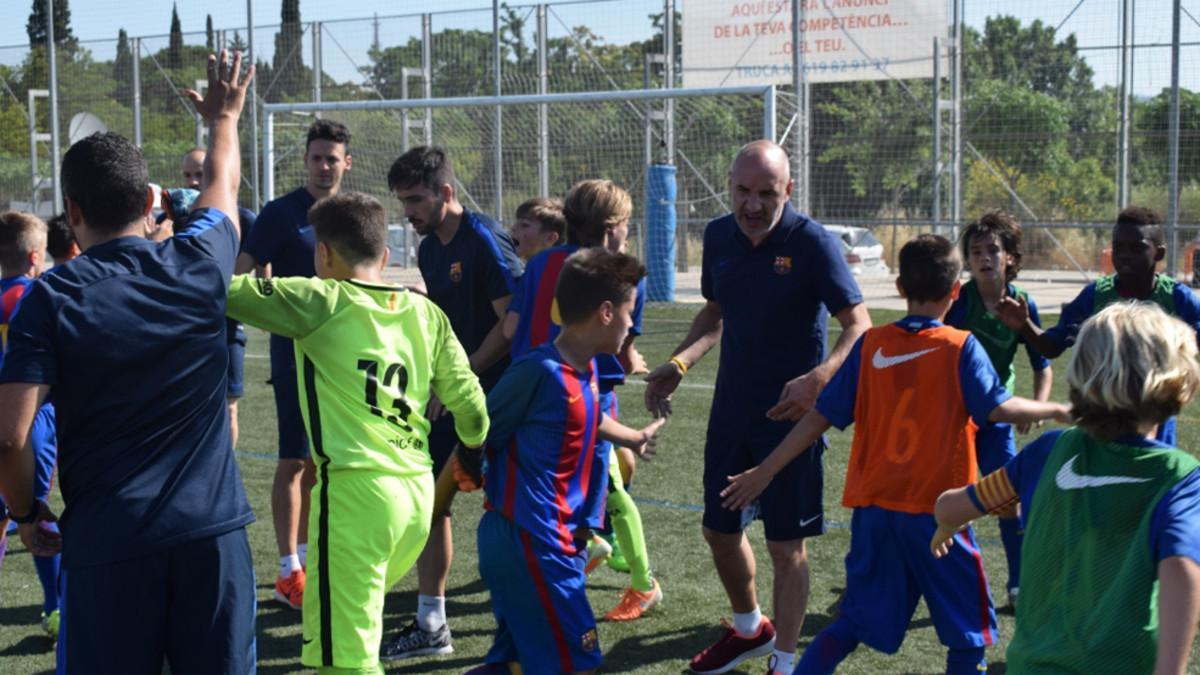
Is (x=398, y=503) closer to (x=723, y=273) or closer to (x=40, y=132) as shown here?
(x=723, y=273)

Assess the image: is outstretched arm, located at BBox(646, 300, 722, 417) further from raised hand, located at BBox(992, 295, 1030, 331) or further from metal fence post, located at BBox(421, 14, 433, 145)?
metal fence post, located at BBox(421, 14, 433, 145)

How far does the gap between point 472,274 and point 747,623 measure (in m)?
1.86

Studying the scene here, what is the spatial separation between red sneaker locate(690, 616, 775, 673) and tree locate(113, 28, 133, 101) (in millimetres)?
25396

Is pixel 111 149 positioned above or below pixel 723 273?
above

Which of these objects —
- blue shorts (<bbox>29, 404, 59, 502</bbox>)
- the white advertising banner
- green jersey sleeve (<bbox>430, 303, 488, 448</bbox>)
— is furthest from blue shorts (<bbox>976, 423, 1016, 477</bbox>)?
the white advertising banner

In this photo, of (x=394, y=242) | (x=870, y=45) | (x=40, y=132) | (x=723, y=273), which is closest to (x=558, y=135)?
(x=394, y=242)

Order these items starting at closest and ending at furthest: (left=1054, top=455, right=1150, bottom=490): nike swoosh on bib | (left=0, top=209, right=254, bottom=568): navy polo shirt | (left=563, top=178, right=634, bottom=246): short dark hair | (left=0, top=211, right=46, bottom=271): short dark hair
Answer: (left=1054, top=455, right=1150, bottom=490): nike swoosh on bib → (left=0, top=209, right=254, bottom=568): navy polo shirt → (left=563, top=178, right=634, bottom=246): short dark hair → (left=0, top=211, right=46, bottom=271): short dark hair

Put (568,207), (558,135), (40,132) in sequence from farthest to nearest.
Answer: (40,132), (558,135), (568,207)

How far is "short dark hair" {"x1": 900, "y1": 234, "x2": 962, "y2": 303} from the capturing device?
4254 millimetres

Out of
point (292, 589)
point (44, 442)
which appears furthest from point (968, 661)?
point (44, 442)

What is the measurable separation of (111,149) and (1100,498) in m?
2.33

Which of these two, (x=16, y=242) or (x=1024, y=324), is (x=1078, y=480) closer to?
(x=1024, y=324)

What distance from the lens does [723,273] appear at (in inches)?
202

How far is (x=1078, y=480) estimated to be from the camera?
8.91 ft
